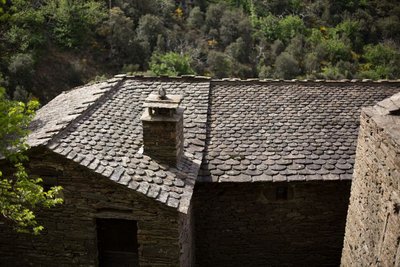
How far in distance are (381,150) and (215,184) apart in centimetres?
435

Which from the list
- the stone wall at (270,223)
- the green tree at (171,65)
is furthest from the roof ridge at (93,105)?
the green tree at (171,65)

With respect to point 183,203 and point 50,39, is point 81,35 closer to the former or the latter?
point 50,39

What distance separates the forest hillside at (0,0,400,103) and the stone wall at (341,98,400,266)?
20838mm

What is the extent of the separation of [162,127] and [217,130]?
263cm

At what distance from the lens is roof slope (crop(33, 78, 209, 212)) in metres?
7.24

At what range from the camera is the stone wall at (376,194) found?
18.0 ft

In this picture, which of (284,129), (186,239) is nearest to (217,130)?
(284,129)

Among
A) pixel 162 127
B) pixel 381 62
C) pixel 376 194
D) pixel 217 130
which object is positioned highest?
pixel 162 127

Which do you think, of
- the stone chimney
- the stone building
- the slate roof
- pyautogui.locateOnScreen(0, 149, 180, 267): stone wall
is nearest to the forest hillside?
the slate roof

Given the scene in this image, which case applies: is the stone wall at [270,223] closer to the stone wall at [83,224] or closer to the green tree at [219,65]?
the stone wall at [83,224]

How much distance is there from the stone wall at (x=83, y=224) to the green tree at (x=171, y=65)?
1972cm

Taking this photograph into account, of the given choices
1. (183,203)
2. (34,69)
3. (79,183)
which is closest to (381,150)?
(183,203)

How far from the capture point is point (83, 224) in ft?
25.3

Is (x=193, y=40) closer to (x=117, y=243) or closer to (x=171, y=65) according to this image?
(x=171, y=65)
